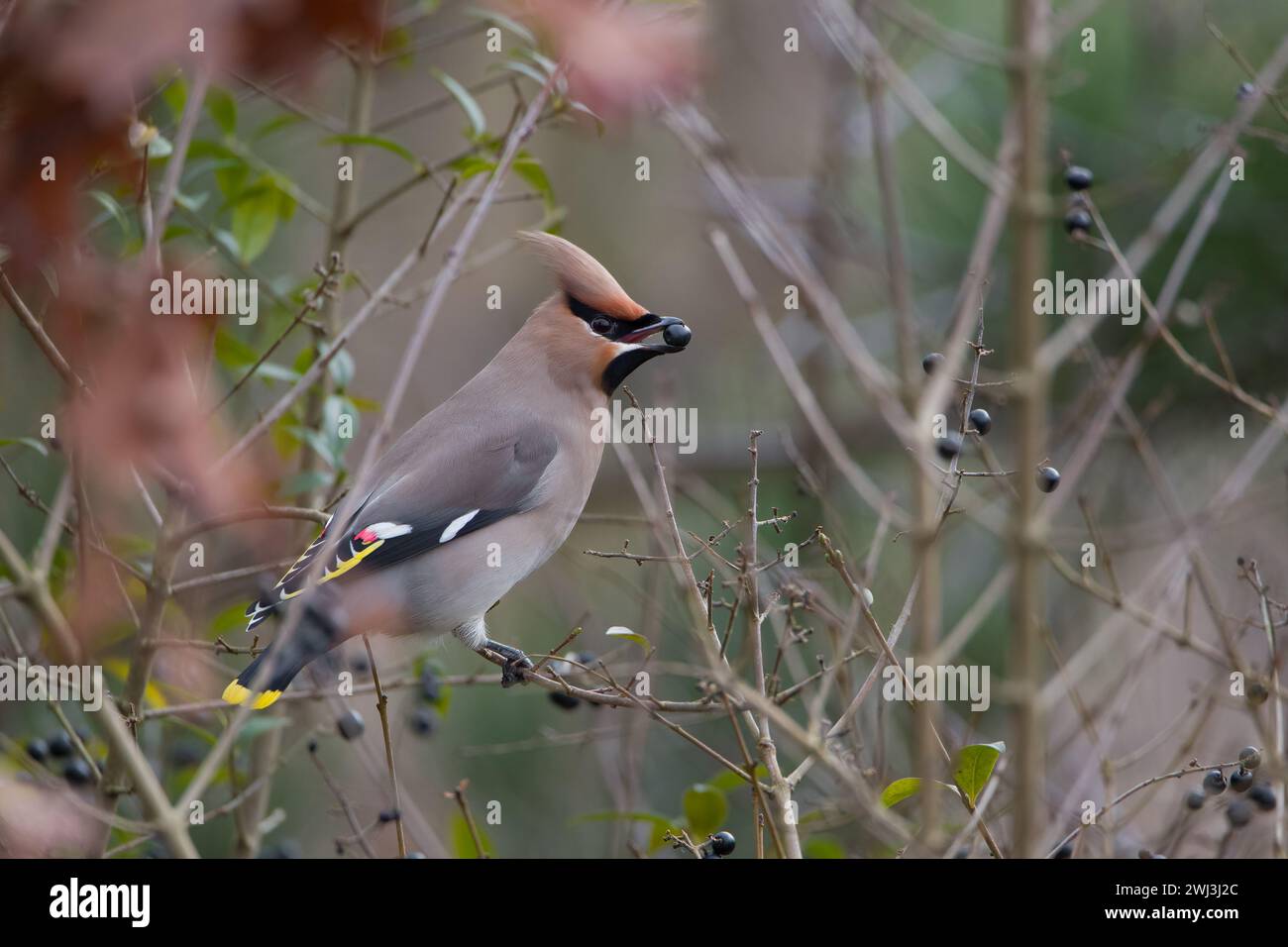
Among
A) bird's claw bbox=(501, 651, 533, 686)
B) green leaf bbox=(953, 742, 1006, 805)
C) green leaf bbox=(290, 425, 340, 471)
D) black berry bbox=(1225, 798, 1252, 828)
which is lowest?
black berry bbox=(1225, 798, 1252, 828)

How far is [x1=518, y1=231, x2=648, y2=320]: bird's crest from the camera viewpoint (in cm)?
221

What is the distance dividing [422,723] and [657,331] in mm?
813

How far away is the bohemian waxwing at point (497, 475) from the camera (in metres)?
2.23

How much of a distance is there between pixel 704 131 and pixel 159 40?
0.85m

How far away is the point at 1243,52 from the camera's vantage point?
310 centimetres

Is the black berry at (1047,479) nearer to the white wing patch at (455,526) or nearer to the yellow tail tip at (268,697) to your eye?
the white wing patch at (455,526)

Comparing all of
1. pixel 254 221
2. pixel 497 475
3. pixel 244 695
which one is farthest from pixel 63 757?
pixel 254 221

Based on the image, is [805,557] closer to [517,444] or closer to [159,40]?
[517,444]

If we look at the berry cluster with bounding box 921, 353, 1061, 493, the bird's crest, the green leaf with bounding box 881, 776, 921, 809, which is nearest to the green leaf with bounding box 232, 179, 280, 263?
the bird's crest

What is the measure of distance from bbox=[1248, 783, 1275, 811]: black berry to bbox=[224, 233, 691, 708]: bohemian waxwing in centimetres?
105

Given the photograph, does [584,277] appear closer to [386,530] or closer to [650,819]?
[386,530]

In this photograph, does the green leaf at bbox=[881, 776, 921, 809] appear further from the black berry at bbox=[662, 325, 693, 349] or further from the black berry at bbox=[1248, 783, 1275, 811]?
the black berry at bbox=[662, 325, 693, 349]
